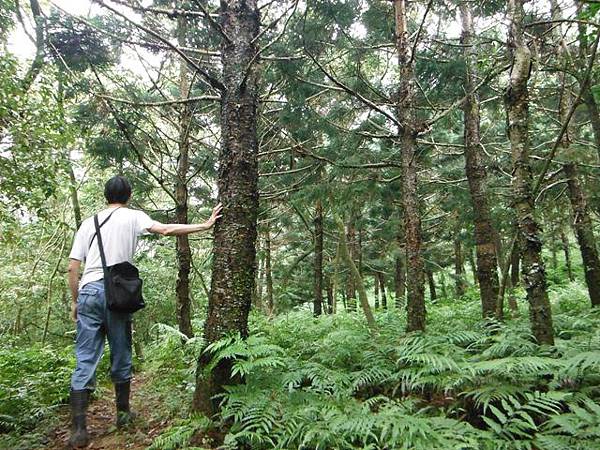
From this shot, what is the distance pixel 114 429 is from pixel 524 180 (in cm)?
455

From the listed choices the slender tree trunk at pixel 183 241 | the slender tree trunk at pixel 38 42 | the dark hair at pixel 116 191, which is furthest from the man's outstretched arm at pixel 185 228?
the slender tree trunk at pixel 38 42

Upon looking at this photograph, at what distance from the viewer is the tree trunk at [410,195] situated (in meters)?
5.02

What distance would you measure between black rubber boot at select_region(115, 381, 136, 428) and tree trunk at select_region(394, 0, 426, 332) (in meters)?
3.33

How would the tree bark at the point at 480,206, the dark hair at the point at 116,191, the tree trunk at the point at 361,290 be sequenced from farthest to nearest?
1. the tree bark at the point at 480,206
2. the tree trunk at the point at 361,290
3. the dark hair at the point at 116,191

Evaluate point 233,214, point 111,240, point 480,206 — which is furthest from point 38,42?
point 480,206

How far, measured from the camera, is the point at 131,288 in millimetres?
3605

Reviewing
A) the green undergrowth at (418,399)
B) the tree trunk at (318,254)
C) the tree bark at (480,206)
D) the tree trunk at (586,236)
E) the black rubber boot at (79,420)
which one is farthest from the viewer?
the tree trunk at (318,254)

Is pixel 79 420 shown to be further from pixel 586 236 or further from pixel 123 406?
pixel 586 236

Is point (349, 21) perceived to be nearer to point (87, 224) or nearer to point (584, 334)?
point (87, 224)

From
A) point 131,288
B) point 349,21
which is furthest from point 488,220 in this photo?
point 131,288

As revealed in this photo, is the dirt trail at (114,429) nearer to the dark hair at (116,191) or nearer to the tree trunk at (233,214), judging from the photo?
the tree trunk at (233,214)

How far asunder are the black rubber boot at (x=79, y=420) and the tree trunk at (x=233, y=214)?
3.10ft

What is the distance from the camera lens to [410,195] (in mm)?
5160

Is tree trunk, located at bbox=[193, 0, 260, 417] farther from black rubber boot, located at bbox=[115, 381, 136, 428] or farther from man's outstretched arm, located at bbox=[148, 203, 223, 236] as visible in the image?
black rubber boot, located at bbox=[115, 381, 136, 428]
